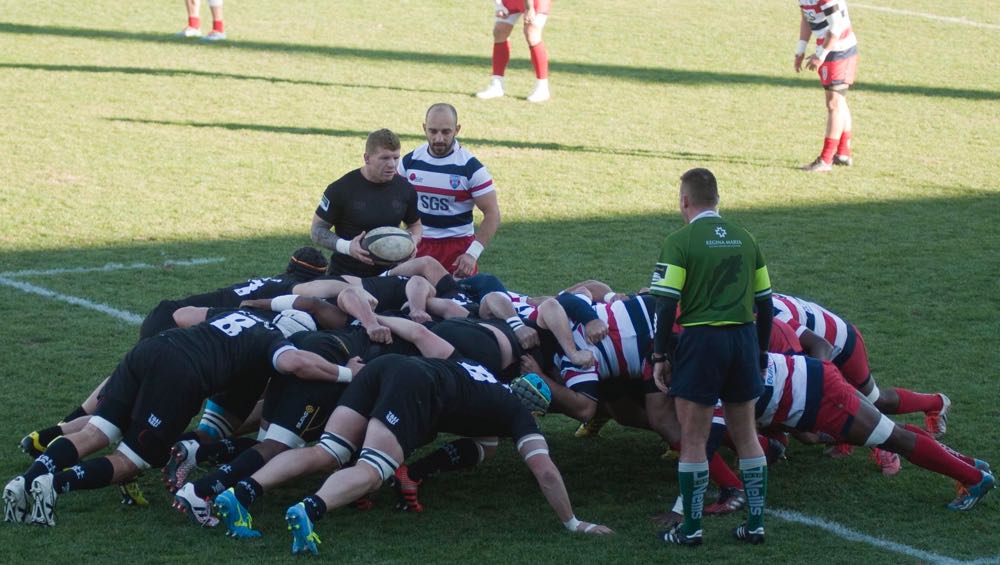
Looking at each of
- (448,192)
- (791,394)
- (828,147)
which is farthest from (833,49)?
(791,394)

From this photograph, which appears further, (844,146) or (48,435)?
(844,146)

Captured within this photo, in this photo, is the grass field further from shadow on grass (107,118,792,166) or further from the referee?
the referee

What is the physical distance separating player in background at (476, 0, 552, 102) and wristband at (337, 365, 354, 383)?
33.9 feet

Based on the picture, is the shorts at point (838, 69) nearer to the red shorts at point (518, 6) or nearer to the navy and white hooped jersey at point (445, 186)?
the red shorts at point (518, 6)

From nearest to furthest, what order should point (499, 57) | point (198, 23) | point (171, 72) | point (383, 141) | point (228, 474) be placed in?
point (228, 474), point (383, 141), point (499, 57), point (171, 72), point (198, 23)

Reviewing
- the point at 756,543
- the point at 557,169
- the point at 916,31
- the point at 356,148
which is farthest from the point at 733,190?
the point at 916,31

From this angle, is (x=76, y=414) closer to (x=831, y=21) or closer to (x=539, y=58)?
(x=831, y=21)

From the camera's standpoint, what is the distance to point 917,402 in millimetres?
7320

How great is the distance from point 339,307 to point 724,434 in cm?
224

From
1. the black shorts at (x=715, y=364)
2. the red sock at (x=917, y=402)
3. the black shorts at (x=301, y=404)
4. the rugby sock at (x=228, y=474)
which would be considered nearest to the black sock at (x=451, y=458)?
the black shorts at (x=301, y=404)

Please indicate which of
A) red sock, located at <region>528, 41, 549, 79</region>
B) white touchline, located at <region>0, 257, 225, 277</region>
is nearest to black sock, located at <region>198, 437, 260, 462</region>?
white touchline, located at <region>0, 257, 225, 277</region>

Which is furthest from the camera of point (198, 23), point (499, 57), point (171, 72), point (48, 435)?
point (198, 23)

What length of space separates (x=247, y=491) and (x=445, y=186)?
142 inches

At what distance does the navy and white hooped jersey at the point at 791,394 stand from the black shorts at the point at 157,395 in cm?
271
